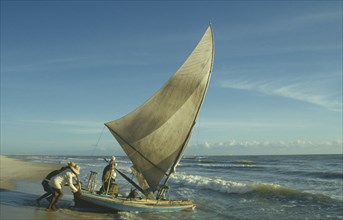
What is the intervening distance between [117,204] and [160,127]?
4001mm

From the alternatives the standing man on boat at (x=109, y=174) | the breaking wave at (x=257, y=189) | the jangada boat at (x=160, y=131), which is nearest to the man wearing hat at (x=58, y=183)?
the standing man on boat at (x=109, y=174)

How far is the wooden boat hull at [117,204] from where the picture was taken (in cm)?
1570

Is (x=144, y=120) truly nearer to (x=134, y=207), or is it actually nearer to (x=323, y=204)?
(x=134, y=207)

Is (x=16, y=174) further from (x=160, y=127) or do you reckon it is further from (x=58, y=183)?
(x=160, y=127)

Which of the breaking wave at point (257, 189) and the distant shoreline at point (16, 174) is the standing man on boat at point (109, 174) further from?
the breaking wave at point (257, 189)

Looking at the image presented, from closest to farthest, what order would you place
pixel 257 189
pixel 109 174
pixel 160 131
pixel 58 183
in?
pixel 58 183 → pixel 109 174 → pixel 160 131 → pixel 257 189

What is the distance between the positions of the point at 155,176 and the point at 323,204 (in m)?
11.3

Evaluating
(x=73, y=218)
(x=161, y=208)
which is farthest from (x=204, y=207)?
(x=73, y=218)

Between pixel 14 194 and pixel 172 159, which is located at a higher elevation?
pixel 172 159

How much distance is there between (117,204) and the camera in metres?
16.1

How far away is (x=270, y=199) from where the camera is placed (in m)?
24.8

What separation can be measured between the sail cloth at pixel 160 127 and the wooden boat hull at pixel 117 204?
0.83 metres

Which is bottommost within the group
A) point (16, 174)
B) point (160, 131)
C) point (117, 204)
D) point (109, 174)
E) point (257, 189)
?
point (257, 189)

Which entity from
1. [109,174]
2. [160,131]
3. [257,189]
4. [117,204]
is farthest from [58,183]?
[257,189]
